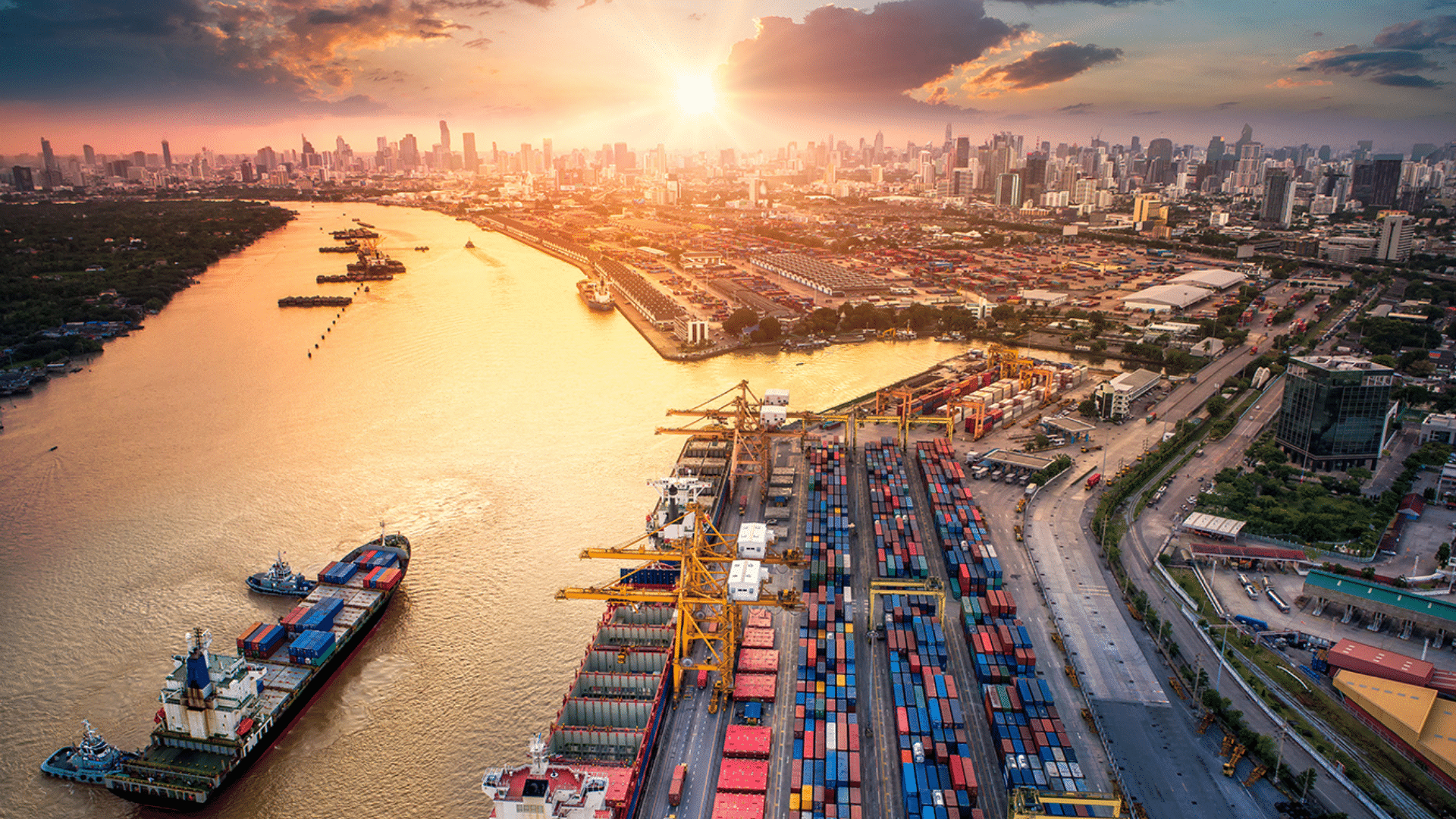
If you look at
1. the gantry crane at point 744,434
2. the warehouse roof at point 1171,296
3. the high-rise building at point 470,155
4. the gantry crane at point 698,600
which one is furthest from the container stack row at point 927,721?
the high-rise building at point 470,155

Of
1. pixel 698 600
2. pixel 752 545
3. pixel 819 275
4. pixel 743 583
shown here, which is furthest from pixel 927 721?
pixel 819 275

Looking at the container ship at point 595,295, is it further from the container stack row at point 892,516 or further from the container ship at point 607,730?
the container ship at point 607,730

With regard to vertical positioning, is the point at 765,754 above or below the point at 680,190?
below

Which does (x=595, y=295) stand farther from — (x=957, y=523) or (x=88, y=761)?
(x=88, y=761)

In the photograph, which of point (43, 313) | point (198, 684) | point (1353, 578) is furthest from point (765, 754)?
point (43, 313)

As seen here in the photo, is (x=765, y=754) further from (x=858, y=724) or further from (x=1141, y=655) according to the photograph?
(x=1141, y=655)
